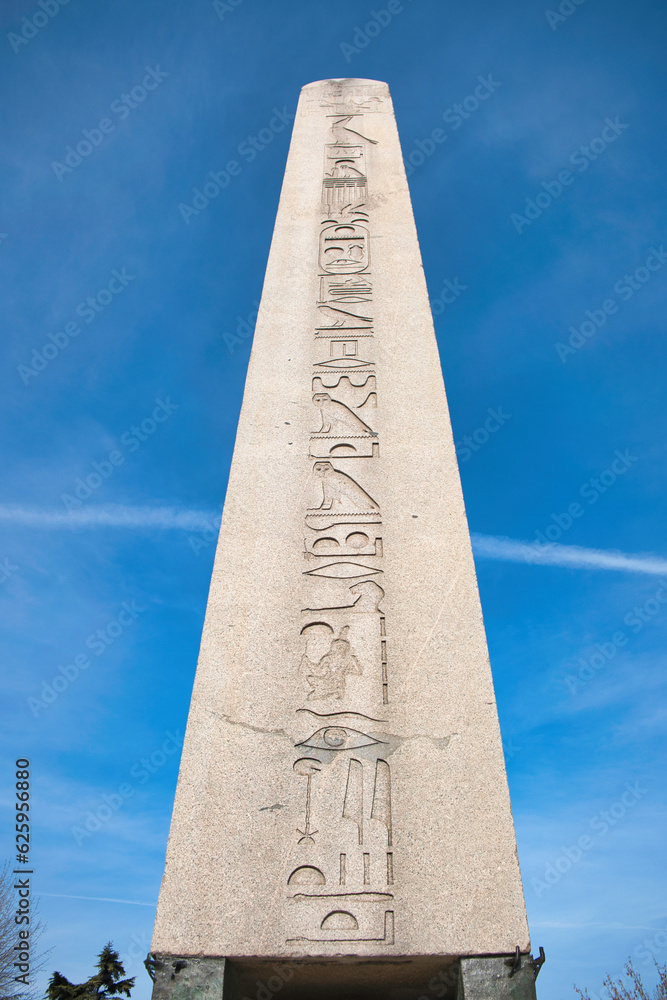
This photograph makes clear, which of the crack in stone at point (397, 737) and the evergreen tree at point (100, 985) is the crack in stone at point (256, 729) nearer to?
the crack in stone at point (397, 737)

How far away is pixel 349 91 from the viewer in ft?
18.8

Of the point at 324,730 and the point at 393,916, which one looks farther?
the point at 324,730

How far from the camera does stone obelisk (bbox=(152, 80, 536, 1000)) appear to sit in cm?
254

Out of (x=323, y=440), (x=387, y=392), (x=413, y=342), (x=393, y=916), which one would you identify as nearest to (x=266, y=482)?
(x=323, y=440)

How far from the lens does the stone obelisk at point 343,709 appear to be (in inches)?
100

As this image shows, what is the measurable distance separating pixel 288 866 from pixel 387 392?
220cm

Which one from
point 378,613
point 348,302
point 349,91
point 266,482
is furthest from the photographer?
point 349,91

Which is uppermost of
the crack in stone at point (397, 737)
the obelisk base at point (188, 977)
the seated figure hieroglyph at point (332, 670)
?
the seated figure hieroglyph at point (332, 670)

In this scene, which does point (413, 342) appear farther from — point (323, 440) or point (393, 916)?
point (393, 916)

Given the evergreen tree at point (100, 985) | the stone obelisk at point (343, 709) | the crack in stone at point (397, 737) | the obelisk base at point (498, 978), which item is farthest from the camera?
the evergreen tree at point (100, 985)

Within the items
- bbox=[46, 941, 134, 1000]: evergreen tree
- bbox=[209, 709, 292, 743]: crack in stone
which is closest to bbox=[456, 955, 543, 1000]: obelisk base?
bbox=[209, 709, 292, 743]: crack in stone

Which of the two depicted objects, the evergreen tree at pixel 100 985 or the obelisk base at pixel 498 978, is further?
the evergreen tree at pixel 100 985

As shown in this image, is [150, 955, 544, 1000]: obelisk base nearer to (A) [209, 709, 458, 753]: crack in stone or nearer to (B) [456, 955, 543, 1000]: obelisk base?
(B) [456, 955, 543, 1000]: obelisk base

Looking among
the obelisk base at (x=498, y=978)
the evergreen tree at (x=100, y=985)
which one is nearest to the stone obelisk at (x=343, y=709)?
the obelisk base at (x=498, y=978)
